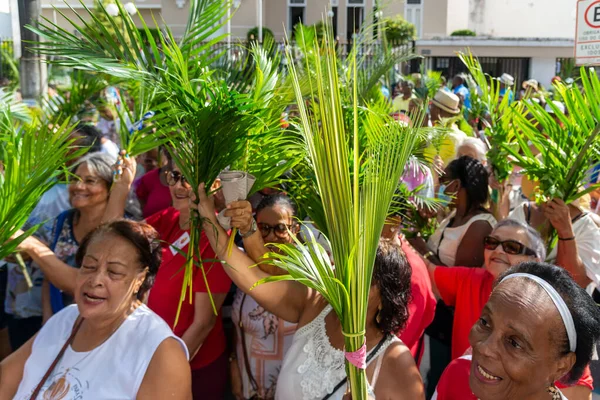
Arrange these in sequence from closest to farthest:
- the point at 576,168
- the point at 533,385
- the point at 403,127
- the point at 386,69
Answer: the point at 533,385 → the point at 403,127 → the point at 576,168 → the point at 386,69

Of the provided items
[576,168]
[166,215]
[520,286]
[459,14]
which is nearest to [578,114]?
[576,168]

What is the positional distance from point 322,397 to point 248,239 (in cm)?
66

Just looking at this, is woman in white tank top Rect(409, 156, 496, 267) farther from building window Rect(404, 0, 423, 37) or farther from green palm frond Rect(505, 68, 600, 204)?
building window Rect(404, 0, 423, 37)

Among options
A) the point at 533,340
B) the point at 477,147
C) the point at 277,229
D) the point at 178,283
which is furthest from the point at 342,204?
the point at 477,147

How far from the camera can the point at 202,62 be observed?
255 cm

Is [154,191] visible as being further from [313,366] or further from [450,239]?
[313,366]

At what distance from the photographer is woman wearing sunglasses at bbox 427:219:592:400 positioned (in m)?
2.91

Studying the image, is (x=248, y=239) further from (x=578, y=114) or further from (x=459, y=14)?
(x=459, y=14)

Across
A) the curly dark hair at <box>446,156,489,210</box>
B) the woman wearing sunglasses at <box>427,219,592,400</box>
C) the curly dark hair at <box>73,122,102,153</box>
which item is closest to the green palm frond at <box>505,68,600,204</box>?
the woman wearing sunglasses at <box>427,219,592,400</box>

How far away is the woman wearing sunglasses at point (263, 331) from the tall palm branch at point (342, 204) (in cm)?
117

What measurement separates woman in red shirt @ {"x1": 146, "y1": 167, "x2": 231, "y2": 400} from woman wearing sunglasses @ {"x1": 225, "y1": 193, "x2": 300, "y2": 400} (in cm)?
12

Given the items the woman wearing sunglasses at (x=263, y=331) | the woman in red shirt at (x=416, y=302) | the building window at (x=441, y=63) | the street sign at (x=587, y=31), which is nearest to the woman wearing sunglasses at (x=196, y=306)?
the woman wearing sunglasses at (x=263, y=331)

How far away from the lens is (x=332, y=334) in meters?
2.49

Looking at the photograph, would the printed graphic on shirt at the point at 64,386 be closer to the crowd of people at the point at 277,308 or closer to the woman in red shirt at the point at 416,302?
the crowd of people at the point at 277,308
